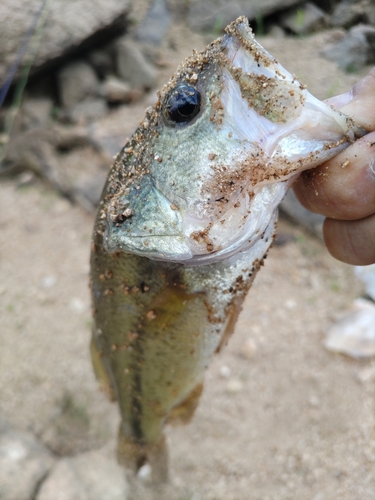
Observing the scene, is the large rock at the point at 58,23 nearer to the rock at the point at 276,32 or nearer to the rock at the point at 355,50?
the rock at the point at 276,32

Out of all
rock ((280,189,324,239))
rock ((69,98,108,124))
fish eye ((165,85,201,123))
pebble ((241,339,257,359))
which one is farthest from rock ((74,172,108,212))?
fish eye ((165,85,201,123))

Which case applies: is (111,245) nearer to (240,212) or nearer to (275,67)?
(240,212)

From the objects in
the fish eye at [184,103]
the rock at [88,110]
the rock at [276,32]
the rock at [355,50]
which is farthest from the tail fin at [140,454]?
the rock at [276,32]

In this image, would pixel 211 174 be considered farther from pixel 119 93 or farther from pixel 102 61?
pixel 102 61

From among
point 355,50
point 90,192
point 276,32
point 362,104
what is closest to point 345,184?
point 362,104

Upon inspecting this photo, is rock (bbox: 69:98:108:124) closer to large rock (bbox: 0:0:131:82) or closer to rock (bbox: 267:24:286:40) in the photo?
large rock (bbox: 0:0:131:82)

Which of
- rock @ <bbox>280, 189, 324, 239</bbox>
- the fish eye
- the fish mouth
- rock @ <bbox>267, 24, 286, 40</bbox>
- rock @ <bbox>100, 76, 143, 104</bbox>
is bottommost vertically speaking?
rock @ <bbox>280, 189, 324, 239</bbox>
